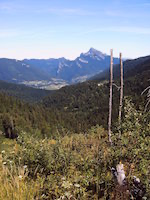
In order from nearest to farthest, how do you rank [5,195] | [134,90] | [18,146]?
[5,195], [18,146], [134,90]

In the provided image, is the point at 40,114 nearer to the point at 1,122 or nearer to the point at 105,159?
the point at 1,122

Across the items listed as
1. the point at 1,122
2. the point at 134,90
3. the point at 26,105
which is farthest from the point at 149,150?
the point at 134,90

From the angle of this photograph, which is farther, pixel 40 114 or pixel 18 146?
pixel 40 114

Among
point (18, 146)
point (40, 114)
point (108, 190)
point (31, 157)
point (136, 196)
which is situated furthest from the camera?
point (40, 114)

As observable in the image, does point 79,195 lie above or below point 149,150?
below

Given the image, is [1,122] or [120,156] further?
[1,122]

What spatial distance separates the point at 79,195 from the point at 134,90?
175005 mm

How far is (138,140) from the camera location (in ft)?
16.2

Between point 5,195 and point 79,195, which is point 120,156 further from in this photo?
point 5,195

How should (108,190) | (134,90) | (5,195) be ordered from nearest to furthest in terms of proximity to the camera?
(5,195) < (108,190) < (134,90)

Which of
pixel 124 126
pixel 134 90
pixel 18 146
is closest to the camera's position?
pixel 124 126

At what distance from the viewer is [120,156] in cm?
541

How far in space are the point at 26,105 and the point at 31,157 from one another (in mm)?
111075

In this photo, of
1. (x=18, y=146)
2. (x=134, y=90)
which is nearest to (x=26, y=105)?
(x=134, y=90)
